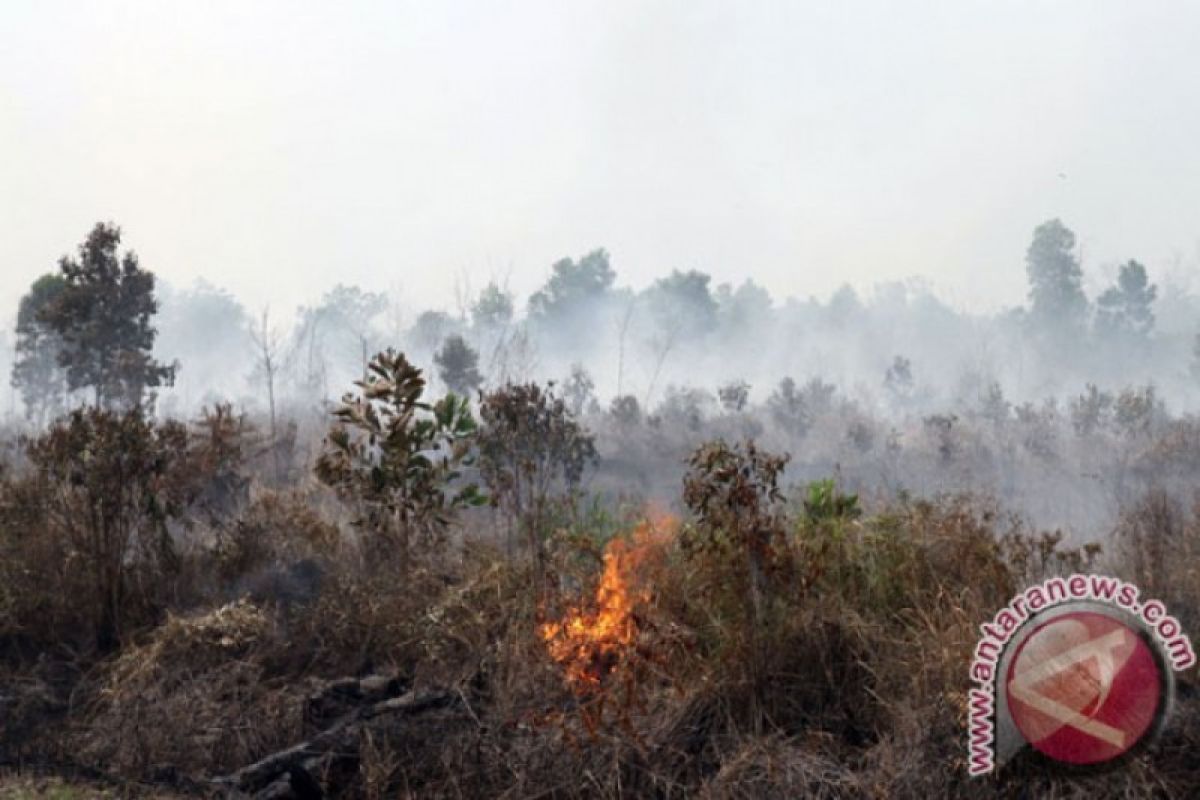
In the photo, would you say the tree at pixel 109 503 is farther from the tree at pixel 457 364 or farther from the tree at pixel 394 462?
the tree at pixel 457 364

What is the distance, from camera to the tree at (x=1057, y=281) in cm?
5678

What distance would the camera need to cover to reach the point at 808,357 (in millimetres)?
67938

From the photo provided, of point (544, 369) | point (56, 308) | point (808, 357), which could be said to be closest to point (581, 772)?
point (56, 308)

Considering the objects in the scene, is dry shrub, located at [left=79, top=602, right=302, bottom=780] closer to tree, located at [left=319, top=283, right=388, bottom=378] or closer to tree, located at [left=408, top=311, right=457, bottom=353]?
tree, located at [left=408, top=311, right=457, bottom=353]

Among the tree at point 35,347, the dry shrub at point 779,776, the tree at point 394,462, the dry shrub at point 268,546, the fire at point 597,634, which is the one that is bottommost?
the dry shrub at point 779,776

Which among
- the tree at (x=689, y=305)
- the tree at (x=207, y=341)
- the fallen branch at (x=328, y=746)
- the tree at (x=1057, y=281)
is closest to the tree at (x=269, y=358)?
the tree at (x=207, y=341)

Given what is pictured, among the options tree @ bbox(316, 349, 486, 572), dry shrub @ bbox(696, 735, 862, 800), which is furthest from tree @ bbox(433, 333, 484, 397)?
dry shrub @ bbox(696, 735, 862, 800)

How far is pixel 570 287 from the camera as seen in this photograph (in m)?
59.2

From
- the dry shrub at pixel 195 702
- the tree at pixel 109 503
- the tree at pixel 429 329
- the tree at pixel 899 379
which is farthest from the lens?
the tree at pixel 429 329

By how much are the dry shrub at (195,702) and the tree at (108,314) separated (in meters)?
15.3

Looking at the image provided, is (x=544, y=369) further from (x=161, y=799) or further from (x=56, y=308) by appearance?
(x=161, y=799)

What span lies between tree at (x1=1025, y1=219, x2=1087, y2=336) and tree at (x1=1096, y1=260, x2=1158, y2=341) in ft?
4.50

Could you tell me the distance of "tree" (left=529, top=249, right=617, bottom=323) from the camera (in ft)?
194

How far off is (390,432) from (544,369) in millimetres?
50782
